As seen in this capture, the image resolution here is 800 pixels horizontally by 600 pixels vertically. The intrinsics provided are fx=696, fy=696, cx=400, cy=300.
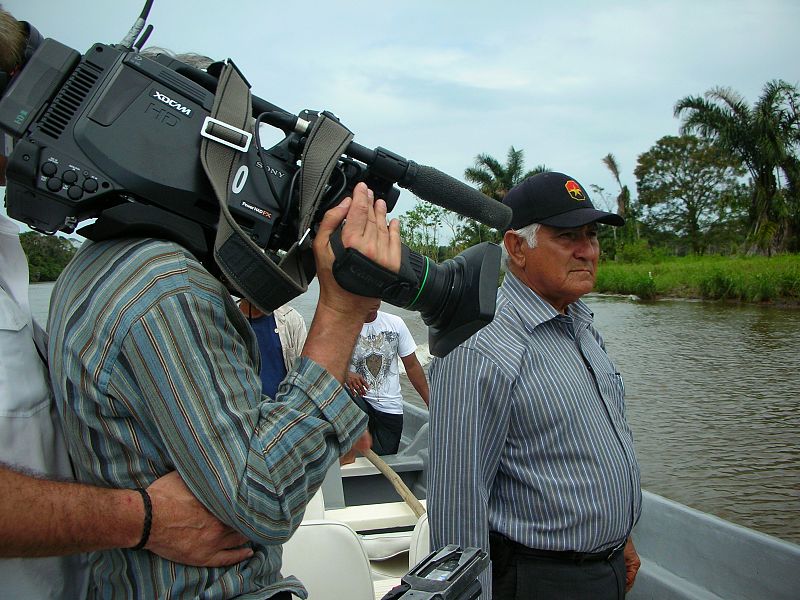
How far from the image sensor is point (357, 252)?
1.08 metres

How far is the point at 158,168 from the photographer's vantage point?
3.42 ft

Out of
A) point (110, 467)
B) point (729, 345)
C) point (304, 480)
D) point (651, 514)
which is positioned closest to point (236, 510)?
point (304, 480)

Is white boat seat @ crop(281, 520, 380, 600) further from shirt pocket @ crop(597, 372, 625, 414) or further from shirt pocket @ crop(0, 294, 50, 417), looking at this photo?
shirt pocket @ crop(0, 294, 50, 417)

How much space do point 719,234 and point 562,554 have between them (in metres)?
44.7

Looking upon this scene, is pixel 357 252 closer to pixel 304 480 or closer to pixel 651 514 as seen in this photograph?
pixel 304 480

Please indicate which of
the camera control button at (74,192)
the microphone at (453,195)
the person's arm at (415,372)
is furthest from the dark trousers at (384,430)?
the camera control button at (74,192)

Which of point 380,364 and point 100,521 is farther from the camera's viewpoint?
point 380,364

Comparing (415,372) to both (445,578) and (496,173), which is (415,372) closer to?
(445,578)

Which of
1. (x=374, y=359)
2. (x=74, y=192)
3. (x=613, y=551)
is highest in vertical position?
(x=74, y=192)

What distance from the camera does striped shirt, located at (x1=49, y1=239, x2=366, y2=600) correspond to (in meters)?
0.97

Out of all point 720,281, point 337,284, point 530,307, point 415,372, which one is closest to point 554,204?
point 530,307

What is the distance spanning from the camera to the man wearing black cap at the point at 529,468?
6.26 ft

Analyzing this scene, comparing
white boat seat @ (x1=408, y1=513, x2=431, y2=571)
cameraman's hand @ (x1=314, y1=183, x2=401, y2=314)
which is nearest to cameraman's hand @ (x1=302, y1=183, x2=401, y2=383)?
cameraman's hand @ (x1=314, y1=183, x2=401, y2=314)

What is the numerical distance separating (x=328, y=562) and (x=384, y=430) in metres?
2.67
